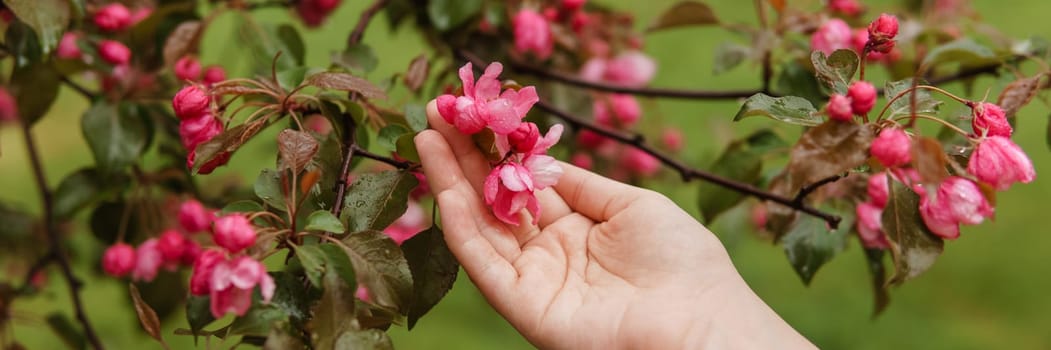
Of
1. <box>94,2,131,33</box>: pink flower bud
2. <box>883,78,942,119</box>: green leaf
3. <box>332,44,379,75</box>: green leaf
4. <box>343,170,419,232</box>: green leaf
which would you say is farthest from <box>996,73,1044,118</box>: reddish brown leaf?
<box>94,2,131,33</box>: pink flower bud

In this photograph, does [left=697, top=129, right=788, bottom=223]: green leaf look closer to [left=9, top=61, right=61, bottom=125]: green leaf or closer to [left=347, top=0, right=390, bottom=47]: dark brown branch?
[left=347, top=0, right=390, bottom=47]: dark brown branch

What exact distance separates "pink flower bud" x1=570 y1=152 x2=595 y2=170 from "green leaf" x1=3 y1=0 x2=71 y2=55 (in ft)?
3.09

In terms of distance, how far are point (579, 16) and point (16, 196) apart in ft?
6.91

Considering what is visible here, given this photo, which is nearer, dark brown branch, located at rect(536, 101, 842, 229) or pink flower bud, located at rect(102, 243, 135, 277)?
dark brown branch, located at rect(536, 101, 842, 229)

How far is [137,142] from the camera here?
125 centimetres

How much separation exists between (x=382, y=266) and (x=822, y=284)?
2058mm

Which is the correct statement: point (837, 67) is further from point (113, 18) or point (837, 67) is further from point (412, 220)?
point (412, 220)

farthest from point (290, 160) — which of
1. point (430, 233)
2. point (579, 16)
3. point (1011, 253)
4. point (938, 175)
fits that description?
point (1011, 253)

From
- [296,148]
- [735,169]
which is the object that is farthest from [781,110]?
[735,169]

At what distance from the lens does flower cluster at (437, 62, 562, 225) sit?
2.79 ft

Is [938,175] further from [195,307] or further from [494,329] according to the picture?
[494,329]

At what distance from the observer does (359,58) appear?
1.19 m

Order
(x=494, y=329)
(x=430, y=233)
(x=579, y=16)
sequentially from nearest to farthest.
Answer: (x=430, y=233) < (x=579, y=16) < (x=494, y=329)

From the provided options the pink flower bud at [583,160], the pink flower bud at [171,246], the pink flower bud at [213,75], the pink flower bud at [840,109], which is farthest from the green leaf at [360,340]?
the pink flower bud at [583,160]
